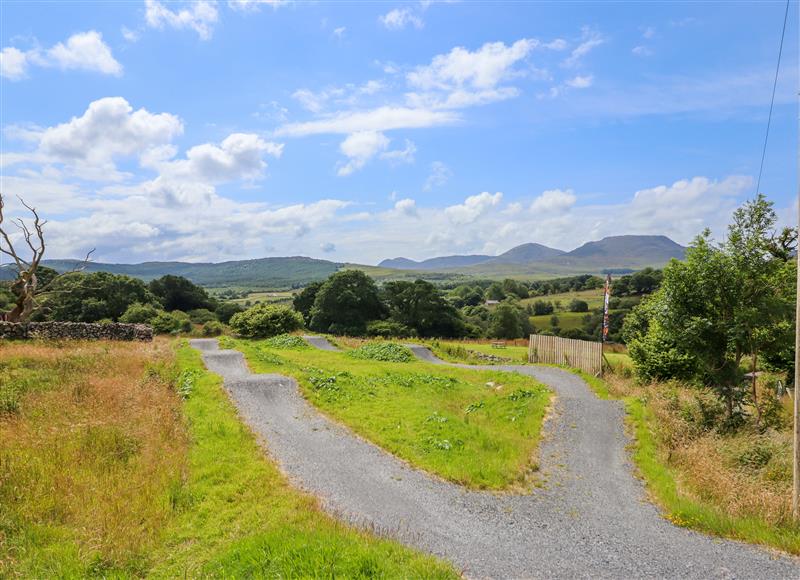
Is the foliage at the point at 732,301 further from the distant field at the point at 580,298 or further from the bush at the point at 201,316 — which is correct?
the distant field at the point at 580,298

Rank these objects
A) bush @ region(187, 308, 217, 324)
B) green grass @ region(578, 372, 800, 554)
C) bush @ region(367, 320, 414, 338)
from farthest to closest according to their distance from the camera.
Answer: bush @ region(187, 308, 217, 324), bush @ region(367, 320, 414, 338), green grass @ region(578, 372, 800, 554)

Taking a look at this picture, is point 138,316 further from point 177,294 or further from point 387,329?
point 387,329

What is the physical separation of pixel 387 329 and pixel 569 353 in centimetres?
2626

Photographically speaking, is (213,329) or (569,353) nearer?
(569,353)

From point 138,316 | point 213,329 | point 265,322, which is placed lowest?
point 213,329

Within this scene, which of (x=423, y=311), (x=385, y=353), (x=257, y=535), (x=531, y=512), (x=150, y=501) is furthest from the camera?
(x=423, y=311)

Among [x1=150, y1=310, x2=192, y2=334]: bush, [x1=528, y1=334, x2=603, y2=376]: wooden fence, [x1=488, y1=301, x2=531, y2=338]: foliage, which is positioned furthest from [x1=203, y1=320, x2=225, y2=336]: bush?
[x1=488, y1=301, x2=531, y2=338]: foliage

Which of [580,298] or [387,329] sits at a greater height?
[387,329]

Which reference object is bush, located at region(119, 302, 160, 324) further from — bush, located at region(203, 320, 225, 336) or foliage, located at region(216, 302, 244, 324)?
foliage, located at region(216, 302, 244, 324)

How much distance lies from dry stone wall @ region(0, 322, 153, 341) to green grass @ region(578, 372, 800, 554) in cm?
2853

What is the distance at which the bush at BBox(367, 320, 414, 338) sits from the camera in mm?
48987

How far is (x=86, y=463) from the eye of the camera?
9758 millimetres

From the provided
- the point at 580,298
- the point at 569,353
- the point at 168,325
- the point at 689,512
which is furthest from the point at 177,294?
the point at 580,298

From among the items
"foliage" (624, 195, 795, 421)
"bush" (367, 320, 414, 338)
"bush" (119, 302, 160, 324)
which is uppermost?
"foliage" (624, 195, 795, 421)
